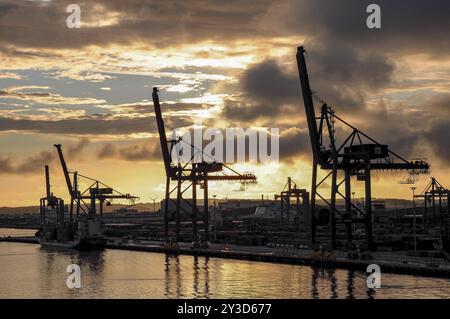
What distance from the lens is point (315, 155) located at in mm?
104000

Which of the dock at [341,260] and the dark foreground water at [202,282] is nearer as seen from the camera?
the dark foreground water at [202,282]

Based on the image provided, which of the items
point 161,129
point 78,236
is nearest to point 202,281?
point 161,129

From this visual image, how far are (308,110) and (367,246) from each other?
2093 centimetres

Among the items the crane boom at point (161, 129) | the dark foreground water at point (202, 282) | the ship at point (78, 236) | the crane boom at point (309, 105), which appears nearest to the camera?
the dark foreground water at point (202, 282)

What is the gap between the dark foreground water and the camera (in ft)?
231

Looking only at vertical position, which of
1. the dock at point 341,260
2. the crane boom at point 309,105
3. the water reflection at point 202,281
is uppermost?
the crane boom at point 309,105

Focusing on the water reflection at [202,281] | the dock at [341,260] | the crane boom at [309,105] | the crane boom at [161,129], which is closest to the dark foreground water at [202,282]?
the water reflection at [202,281]

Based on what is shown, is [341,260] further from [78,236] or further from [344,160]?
[78,236]

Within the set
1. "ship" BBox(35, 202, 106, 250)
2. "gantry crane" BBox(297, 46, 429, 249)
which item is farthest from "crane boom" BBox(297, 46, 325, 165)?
"ship" BBox(35, 202, 106, 250)

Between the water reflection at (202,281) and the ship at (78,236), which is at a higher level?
the ship at (78,236)

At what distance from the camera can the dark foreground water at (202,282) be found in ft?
231

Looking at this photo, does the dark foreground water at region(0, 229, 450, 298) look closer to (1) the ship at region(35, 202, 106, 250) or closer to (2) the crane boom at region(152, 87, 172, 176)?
(2) the crane boom at region(152, 87, 172, 176)

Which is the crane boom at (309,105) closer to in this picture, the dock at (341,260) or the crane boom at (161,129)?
the dock at (341,260)
